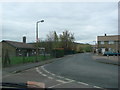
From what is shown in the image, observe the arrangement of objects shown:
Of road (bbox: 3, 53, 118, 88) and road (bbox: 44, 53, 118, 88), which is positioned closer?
road (bbox: 3, 53, 118, 88)

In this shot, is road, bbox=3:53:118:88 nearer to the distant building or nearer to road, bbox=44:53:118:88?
road, bbox=44:53:118:88

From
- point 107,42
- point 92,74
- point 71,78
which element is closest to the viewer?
point 71,78

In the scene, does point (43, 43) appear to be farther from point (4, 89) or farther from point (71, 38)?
point (4, 89)

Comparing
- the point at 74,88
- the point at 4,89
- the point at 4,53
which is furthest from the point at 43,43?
the point at 4,89

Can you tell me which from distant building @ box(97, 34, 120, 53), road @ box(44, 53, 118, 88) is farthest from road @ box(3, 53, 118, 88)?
distant building @ box(97, 34, 120, 53)

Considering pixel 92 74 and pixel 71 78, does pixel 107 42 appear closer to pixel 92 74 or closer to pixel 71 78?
pixel 92 74

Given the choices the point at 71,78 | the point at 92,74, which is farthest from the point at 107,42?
the point at 71,78

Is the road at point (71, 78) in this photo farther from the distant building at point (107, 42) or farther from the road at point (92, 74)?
the distant building at point (107, 42)

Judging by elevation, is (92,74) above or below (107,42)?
below

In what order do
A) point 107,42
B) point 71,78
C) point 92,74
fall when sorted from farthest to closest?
point 107,42 → point 92,74 → point 71,78

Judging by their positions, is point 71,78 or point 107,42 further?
point 107,42

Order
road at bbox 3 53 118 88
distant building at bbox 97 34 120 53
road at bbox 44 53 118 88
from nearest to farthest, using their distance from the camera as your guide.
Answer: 1. road at bbox 3 53 118 88
2. road at bbox 44 53 118 88
3. distant building at bbox 97 34 120 53

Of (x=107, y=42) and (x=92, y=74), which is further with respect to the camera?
(x=107, y=42)

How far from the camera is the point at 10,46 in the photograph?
57.3 m
